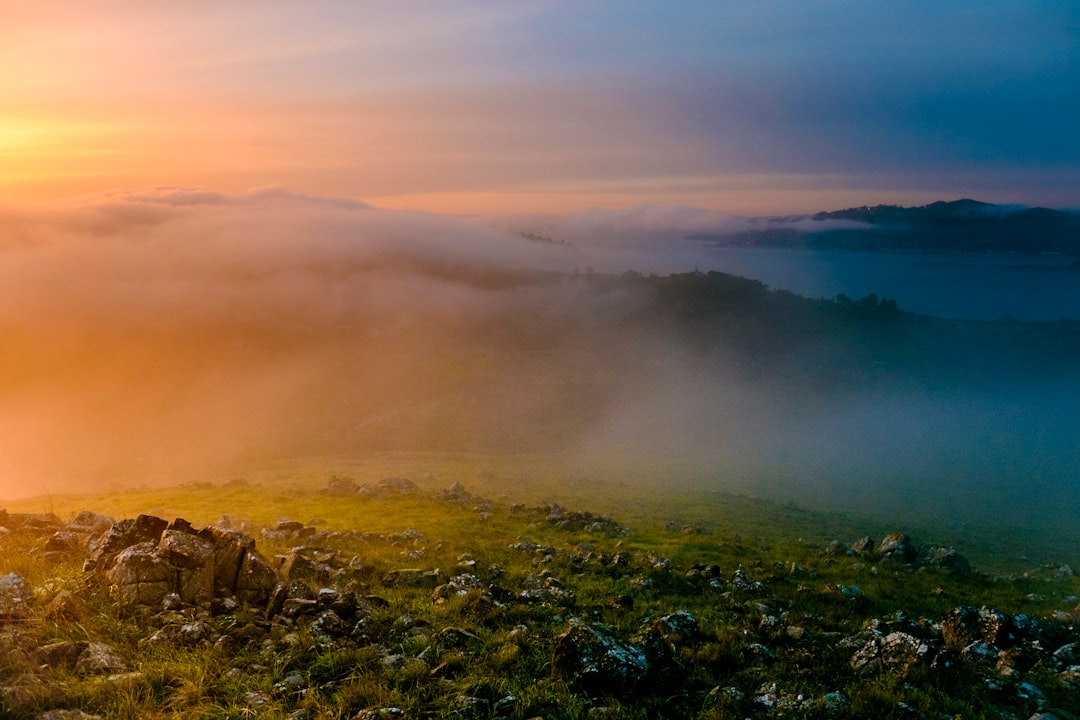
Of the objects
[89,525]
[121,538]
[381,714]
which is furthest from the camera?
[89,525]

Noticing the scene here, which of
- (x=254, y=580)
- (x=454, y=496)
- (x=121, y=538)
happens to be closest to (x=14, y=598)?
(x=121, y=538)

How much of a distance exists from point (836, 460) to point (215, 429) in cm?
11715

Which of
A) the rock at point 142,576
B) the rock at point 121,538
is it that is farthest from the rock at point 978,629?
the rock at point 121,538

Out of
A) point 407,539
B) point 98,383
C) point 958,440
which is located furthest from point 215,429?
point 958,440

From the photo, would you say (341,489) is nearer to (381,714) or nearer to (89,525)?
(89,525)

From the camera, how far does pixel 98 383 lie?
540ft

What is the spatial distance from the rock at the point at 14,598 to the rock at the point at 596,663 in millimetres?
9682

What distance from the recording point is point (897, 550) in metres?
29.7

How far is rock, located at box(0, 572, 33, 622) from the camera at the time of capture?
39.0ft

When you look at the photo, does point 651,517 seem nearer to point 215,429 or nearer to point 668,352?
point 215,429

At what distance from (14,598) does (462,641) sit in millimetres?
8327

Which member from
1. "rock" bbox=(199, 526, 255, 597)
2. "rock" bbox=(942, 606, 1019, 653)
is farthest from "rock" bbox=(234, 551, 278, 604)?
"rock" bbox=(942, 606, 1019, 653)

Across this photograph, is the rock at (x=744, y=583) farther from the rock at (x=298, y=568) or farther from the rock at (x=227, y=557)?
the rock at (x=227, y=557)

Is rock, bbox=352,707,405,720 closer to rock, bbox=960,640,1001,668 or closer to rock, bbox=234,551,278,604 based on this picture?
rock, bbox=234,551,278,604
